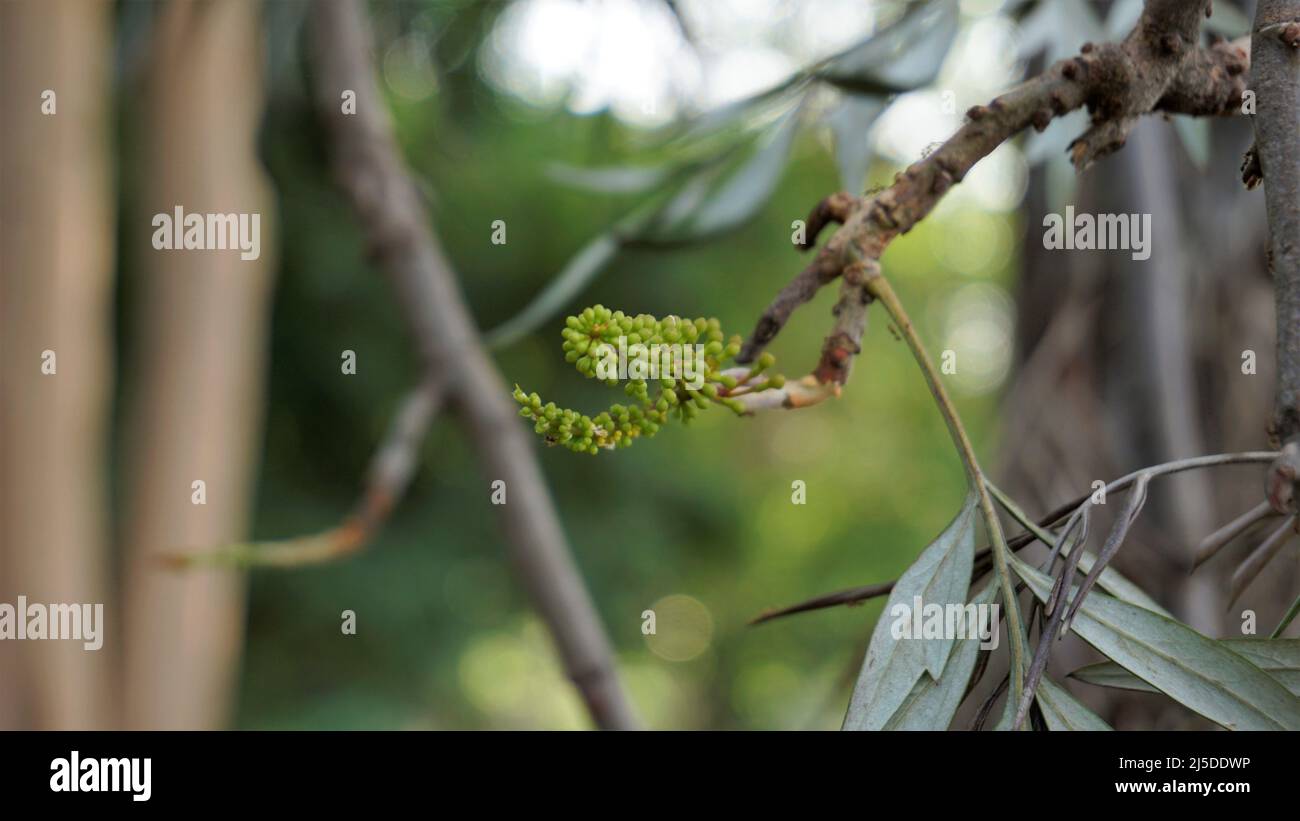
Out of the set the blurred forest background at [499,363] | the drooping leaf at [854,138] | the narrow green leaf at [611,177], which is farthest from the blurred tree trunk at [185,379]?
the drooping leaf at [854,138]

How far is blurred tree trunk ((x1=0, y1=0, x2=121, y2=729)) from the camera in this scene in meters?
1.80

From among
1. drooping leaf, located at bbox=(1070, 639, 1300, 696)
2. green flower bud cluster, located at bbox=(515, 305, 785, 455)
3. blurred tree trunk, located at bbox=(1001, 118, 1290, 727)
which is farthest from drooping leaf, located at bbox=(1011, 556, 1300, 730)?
blurred tree trunk, located at bbox=(1001, 118, 1290, 727)

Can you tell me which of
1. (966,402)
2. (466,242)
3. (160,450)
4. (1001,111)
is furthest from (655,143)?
(966,402)

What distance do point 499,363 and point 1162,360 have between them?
330 cm

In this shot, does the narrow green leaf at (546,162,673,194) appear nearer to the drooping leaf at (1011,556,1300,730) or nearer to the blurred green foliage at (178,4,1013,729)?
the drooping leaf at (1011,556,1300,730)

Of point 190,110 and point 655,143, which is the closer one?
point 655,143

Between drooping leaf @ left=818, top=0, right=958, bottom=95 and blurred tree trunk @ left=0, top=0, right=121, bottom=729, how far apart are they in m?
1.72

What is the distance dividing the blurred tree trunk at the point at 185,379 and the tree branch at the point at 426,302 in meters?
1.31

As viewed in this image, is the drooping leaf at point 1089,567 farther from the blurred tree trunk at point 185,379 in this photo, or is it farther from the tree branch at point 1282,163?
the blurred tree trunk at point 185,379

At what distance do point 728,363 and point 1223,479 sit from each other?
33.3 inches

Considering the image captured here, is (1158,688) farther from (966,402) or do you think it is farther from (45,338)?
(966,402)

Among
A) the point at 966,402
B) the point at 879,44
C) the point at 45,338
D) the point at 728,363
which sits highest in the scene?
the point at 966,402
